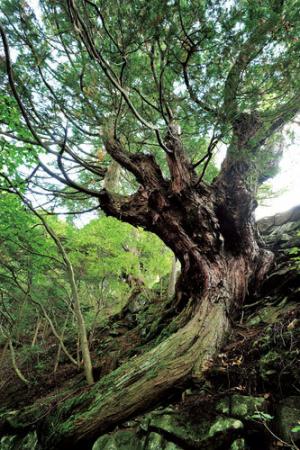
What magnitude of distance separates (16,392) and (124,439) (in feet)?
13.0

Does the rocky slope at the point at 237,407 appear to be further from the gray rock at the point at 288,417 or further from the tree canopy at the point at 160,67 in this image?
the tree canopy at the point at 160,67

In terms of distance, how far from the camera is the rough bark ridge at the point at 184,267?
111 inches

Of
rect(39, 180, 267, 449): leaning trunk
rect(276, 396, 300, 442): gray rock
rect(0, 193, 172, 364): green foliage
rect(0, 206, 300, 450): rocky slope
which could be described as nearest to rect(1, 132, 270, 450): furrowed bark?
rect(39, 180, 267, 449): leaning trunk

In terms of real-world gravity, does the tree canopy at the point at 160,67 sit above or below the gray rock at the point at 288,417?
above

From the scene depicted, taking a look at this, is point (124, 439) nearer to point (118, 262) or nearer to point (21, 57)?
point (118, 262)

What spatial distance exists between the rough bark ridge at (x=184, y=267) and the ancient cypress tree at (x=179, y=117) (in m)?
0.02

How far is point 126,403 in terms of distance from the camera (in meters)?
2.74

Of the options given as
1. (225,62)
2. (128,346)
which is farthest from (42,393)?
(225,62)

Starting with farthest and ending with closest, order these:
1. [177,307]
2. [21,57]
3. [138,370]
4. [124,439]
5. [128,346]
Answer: [128,346] → [177,307] → [21,57] → [138,370] → [124,439]

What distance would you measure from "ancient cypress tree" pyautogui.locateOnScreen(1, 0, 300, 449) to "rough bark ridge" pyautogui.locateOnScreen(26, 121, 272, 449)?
18 mm

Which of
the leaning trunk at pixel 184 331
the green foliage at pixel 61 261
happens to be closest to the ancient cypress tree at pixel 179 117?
the leaning trunk at pixel 184 331

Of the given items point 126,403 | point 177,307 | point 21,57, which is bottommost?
point 126,403

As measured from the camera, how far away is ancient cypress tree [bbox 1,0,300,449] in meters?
2.96

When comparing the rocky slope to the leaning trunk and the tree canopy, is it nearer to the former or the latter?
the leaning trunk
